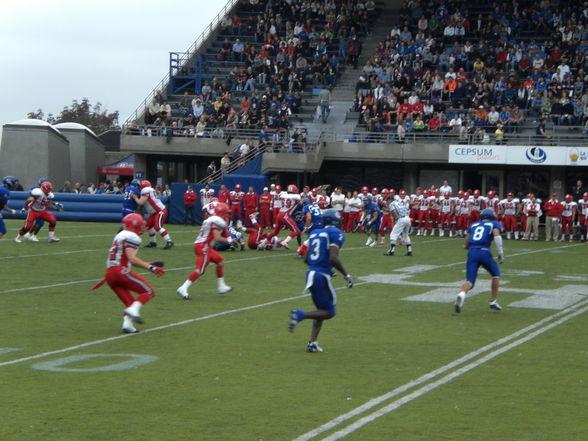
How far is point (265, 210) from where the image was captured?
31.7 meters

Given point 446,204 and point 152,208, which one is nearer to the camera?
point 152,208

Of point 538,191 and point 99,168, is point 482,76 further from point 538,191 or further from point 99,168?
point 99,168

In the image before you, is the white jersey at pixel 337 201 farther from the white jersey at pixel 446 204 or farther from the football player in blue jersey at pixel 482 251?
the football player in blue jersey at pixel 482 251

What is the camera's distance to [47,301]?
1356cm

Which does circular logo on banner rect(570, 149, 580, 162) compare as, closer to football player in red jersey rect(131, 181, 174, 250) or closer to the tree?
football player in red jersey rect(131, 181, 174, 250)

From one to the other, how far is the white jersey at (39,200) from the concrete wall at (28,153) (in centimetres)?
1790

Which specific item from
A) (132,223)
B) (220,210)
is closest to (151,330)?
(132,223)

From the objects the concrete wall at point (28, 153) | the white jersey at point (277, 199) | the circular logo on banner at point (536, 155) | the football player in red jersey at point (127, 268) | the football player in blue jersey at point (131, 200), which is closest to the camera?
the football player in red jersey at point (127, 268)

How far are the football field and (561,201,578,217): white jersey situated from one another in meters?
13.3

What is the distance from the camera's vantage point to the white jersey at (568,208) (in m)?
30.0

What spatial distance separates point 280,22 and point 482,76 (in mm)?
11916

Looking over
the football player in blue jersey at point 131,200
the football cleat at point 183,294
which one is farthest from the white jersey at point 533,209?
the football cleat at point 183,294

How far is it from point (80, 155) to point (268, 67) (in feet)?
34.1

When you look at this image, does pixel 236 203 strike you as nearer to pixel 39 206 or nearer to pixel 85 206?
pixel 85 206
